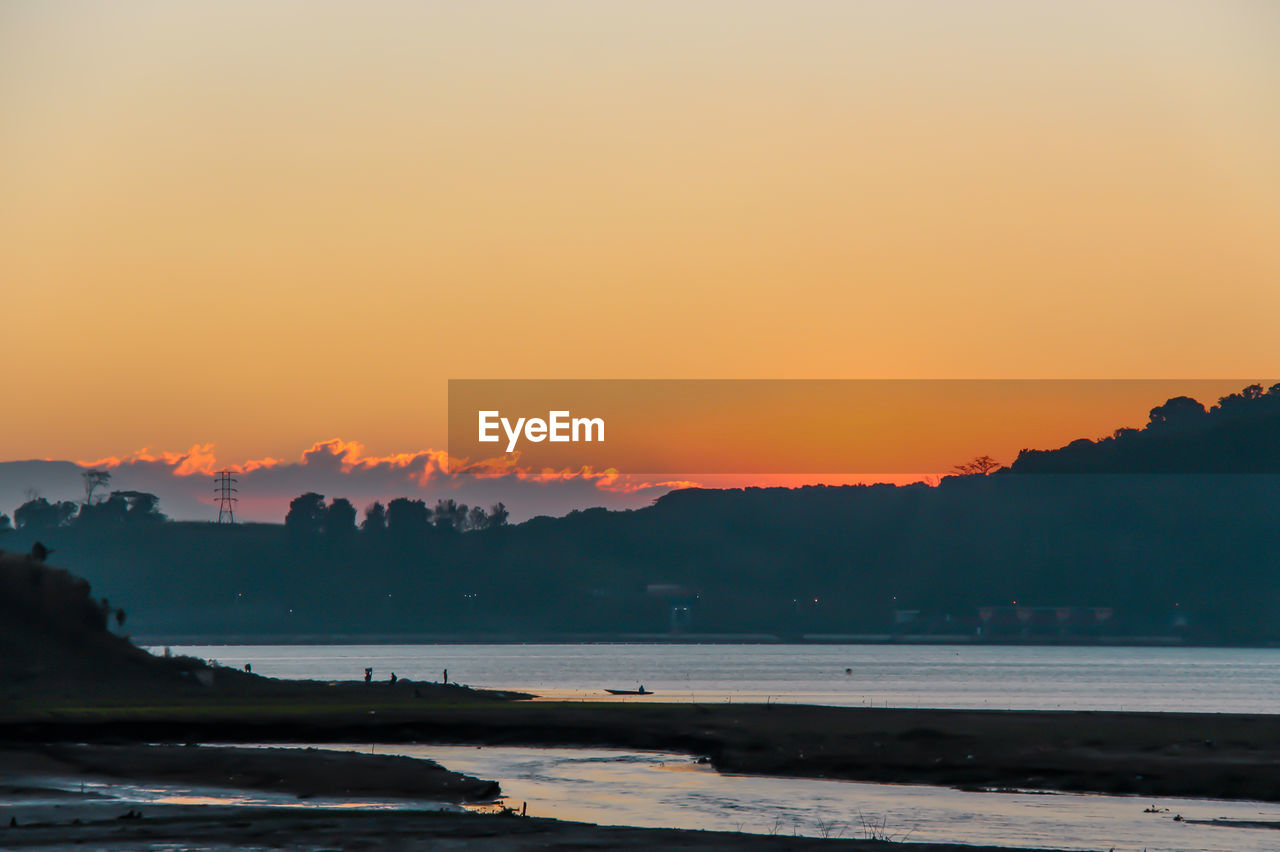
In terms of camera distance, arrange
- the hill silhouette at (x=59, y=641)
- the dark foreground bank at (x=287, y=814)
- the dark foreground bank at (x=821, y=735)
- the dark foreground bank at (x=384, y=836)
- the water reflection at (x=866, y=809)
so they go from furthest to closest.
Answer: the hill silhouette at (x=59, y=641) → the dark foreground bank at (x=821, y=735) → the water reflection at (x=866, y=809) → the dark foreground bank at (x=287, y=814) → the dark foreground bank at (x=384, y=836)

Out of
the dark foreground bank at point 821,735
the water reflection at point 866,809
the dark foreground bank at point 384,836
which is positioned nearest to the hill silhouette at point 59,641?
the dark foreground bank at point 821,735

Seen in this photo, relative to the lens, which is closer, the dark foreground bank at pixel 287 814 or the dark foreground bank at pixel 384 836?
the dark foreground bank at pixel 384 836

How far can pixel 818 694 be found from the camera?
5669 inches

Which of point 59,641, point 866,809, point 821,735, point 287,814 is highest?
point 59,641

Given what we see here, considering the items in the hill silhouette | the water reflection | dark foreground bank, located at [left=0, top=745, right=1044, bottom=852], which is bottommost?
the water reflection

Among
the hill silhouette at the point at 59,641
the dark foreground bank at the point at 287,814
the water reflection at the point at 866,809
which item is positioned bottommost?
the water reflection at the point at 866,809

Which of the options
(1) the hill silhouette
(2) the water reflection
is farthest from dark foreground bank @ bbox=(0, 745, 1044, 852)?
(1) the hill silhouette

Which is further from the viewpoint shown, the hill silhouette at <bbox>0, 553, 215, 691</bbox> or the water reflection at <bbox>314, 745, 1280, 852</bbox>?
the hill silhouette at <bbox>0, 553, 215, 691</bbox>

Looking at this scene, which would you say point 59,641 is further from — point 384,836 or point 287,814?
point 384,836

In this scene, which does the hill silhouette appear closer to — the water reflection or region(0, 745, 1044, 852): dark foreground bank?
region(0, 745, 1044, 852): dark foreground bank

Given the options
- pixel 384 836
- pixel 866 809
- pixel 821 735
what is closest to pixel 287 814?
pixel 384 836

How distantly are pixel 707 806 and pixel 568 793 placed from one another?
6.25 m

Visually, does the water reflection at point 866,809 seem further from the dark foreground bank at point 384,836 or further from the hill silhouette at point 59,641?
the hill silhouette at point 59,641

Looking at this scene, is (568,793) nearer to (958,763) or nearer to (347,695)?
(958,763)
